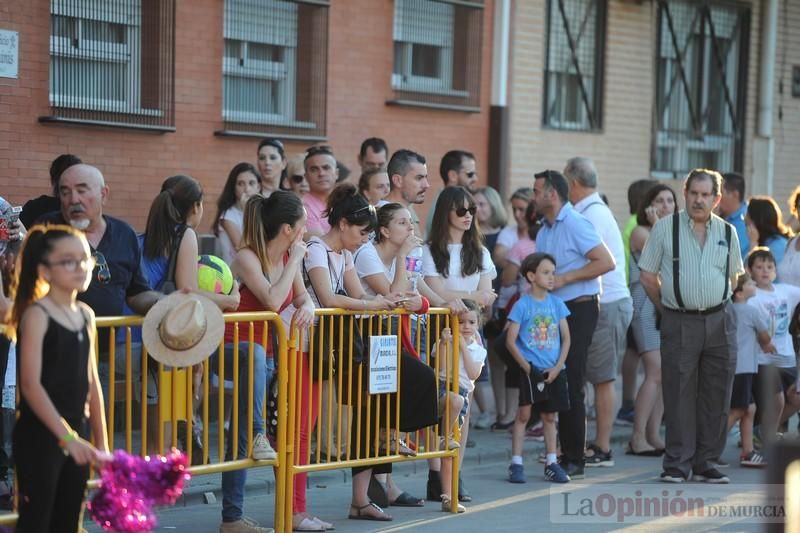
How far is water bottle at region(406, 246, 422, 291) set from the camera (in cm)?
979

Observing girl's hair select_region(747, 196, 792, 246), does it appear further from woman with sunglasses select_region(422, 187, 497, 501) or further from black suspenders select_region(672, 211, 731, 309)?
woman with sunglasses select_region(422, 187, 497, 501)

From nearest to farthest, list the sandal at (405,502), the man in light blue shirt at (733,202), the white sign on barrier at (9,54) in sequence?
the sandal at (405,502)
the white sign on barrier at (9,54)
the man in light blue shirt at (733,202)

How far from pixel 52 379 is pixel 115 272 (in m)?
2.14

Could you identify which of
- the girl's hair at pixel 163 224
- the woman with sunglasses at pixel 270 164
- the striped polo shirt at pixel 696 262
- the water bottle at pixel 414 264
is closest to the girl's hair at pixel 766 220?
the striped polo shirt at pixel 696 262

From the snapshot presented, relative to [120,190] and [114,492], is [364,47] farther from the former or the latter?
[114,492]

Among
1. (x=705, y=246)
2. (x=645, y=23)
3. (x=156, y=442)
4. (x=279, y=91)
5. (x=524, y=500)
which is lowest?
(x=524, y=500)

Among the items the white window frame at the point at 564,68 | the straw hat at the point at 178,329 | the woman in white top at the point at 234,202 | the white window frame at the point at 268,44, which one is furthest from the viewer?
the white window frame at the point at 564,68

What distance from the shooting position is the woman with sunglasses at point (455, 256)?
33.1 feet

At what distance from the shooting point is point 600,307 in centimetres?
1162

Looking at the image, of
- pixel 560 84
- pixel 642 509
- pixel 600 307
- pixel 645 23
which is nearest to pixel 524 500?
pixel 642 509

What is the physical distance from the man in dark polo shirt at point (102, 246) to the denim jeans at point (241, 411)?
60cm

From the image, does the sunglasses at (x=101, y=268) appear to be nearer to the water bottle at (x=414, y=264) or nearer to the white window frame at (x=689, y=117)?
the water bottle at (x=414, y=264)

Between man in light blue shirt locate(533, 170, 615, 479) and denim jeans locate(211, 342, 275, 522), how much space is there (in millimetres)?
3176

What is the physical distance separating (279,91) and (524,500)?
5773 mm
